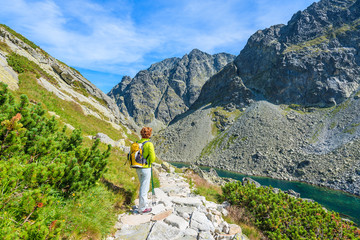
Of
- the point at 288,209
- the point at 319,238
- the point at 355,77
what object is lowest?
the point at 319,238

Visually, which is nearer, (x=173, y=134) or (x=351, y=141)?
(x=351, y=141)

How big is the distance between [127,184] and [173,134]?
416ft

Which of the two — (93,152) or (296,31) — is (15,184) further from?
(296,31)

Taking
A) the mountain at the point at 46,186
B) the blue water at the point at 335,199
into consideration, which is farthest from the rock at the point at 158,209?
the blue water at the point at 335,199

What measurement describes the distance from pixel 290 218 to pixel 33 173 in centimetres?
1136

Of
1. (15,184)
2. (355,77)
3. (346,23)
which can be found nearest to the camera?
(15,184)

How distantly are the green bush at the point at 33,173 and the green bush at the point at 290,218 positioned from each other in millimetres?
8724

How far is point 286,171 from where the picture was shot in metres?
70.4

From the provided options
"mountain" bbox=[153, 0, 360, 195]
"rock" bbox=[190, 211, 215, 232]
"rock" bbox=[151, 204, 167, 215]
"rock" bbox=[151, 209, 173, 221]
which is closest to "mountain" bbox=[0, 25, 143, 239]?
"rock" bbox=[151, 204, 167, 215]

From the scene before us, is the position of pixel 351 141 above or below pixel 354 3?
below

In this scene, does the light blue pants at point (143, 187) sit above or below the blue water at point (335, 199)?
above

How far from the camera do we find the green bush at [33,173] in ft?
9.14

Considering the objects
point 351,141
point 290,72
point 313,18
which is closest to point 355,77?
point 290,72

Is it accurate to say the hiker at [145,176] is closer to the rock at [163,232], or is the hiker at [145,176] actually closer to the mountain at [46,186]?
the mountain at [46,186]
